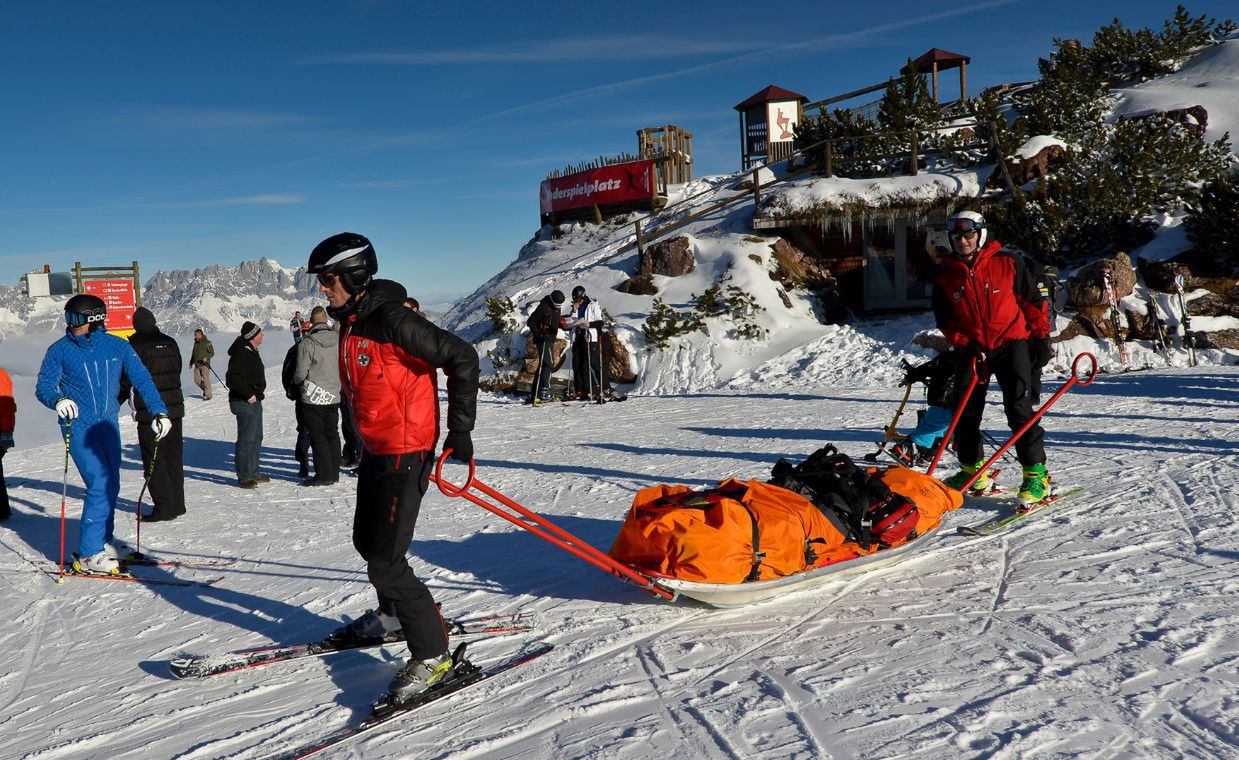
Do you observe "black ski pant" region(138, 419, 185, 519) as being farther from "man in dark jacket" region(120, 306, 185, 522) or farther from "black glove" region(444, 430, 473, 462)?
"black glove" region(444, 430, 473, 462)

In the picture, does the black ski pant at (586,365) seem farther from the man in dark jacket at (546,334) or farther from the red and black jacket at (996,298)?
the red and black jacket at (996,298)

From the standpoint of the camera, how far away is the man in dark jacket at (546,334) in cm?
1473

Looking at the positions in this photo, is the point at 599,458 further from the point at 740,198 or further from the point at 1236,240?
the point at 740,198

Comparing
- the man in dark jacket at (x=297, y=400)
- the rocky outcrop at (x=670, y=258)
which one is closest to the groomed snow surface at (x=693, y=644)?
the man in dark jacket at (x=297, y=400)

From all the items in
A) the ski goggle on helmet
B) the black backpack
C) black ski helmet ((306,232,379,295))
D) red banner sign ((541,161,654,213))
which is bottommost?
the black backpack

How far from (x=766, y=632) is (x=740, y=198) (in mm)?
19484

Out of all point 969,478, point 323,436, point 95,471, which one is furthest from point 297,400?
point 969,478

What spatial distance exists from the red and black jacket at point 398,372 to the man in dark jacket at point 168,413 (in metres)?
4.66

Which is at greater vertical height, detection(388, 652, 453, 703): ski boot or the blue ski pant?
the blue ski pant

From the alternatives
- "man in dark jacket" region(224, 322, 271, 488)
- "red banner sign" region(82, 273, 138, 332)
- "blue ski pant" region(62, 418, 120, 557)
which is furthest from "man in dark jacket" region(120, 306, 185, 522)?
"red banner sign" region(82, 273, 138, 332)

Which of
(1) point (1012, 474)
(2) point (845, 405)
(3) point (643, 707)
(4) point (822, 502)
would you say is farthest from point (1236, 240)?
(3) point (643, 707)

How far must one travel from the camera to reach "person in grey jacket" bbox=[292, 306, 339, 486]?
779 cm

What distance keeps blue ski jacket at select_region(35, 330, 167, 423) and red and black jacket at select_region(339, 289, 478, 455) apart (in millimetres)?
3067

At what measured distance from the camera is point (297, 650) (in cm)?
383
